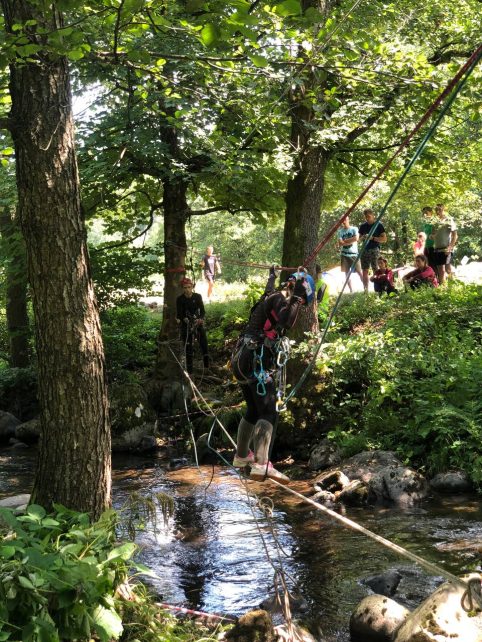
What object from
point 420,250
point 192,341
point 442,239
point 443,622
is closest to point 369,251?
point 420,250

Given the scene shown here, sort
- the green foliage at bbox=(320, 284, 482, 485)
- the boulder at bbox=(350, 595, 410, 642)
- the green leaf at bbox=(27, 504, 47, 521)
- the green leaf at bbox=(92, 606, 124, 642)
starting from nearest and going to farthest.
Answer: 1. the green leaf at bbox=(92, 606, 124, 642)
2. the green leaf at bbox=(27, 504, 47, 521)
3. the boulder at bbox=(350, 595, 410, 642)
4. the green foliage at bbox=(320, 284, 482, 485)

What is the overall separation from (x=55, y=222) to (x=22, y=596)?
2413mm

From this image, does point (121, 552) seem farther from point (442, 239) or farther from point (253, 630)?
point (442, 239)

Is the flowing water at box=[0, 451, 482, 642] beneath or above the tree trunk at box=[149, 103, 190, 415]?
beneath

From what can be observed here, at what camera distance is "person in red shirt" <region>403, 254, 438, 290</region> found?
1441 centimetres

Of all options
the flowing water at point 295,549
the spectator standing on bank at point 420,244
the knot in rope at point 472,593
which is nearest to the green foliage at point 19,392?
the flowing water at point 295,549

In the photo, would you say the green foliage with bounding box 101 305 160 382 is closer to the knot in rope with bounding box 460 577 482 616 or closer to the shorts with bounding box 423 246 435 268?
the shorts with bounding box 423 246 435 268

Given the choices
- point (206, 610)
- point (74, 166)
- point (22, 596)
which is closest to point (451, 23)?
point (74, 166)

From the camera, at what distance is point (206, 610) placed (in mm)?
6273

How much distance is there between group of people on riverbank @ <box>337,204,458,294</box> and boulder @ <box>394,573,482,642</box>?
30.6 feet

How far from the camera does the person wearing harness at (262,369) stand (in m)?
6.80

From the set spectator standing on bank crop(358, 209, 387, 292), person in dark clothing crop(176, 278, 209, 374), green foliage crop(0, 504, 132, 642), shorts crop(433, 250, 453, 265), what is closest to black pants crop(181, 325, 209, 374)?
person in dark clothing crop(176, 278, 209, 374)

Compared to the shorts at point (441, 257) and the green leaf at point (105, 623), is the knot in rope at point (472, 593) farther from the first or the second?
the shorts at point (441, 257)

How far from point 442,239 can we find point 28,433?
9.32 m
